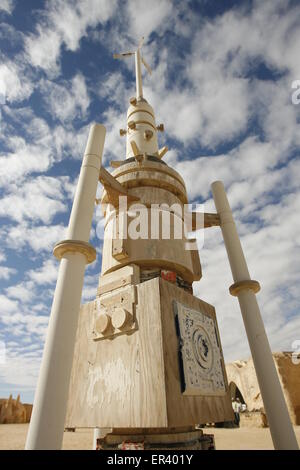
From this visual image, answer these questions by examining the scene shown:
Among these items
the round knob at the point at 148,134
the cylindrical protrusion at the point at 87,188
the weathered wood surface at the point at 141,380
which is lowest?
the weathered wood surface at the point at 141,380

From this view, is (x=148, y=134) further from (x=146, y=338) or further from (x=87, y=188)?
(x=146, y=338)

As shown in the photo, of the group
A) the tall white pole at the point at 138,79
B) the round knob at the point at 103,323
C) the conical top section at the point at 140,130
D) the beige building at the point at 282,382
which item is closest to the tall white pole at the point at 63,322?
the round knob at the point at 103,323

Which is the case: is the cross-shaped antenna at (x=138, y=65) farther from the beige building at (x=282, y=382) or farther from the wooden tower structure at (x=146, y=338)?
the beige building at (x=282, y=382)

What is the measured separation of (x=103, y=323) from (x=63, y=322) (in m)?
0.84

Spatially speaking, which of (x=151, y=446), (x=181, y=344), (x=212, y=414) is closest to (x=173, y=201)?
(x=181, y=344)

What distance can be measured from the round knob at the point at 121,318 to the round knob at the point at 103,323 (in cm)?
9

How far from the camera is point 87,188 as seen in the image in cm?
451

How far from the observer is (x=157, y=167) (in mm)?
6297

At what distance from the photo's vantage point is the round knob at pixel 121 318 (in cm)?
396

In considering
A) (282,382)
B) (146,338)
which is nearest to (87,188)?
(146,338)

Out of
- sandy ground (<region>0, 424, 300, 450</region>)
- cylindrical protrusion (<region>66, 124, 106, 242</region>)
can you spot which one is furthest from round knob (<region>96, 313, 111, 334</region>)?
sandy ground (<region>0, 424, 300, 450</region>)

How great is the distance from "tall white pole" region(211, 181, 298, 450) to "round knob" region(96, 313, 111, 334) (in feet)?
8.45

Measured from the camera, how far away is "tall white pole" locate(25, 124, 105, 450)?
2918mm
